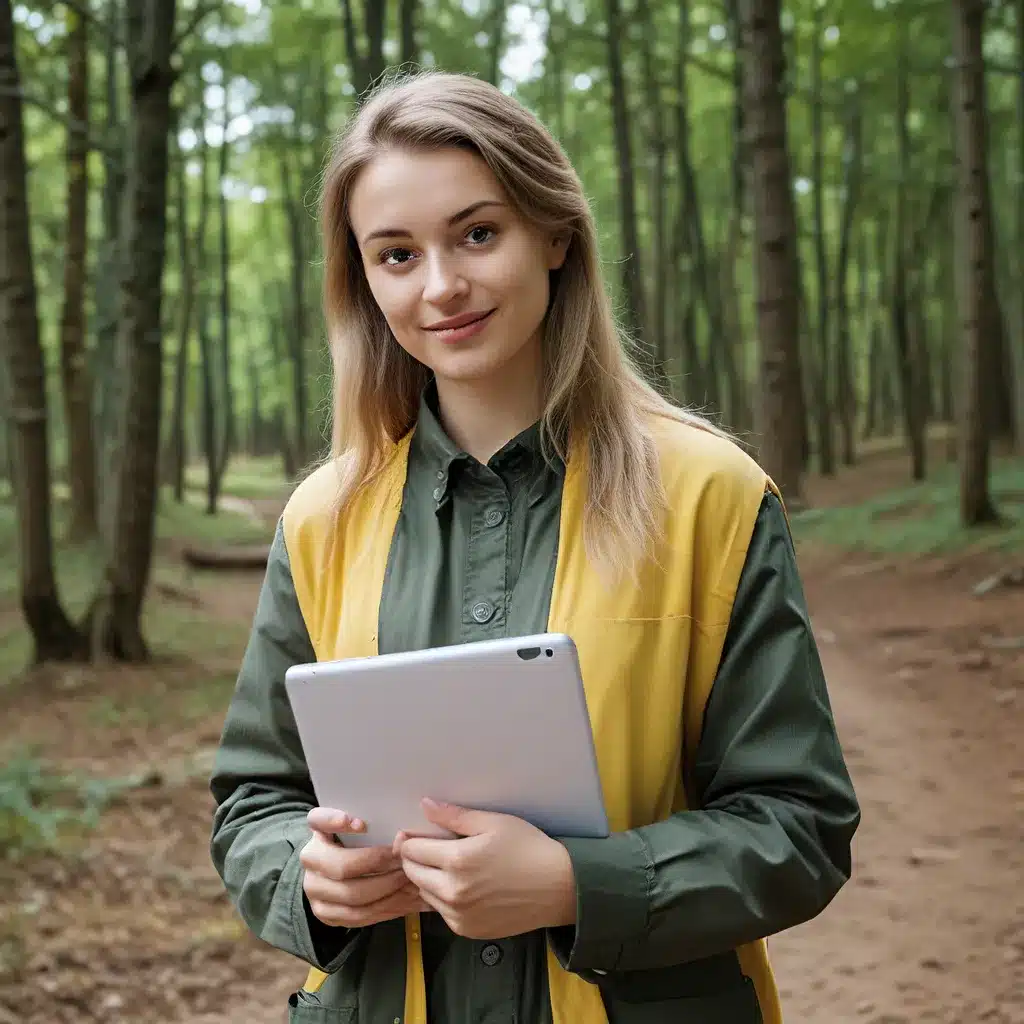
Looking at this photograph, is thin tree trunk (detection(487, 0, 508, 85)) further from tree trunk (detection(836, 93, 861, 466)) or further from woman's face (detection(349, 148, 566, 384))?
woman's face (detection(349, 148, 566, 384))

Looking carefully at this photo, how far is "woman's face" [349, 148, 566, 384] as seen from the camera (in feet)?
5.99

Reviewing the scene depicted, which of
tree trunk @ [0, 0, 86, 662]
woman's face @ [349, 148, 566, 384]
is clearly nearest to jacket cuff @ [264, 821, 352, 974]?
woman's face @ [349, 148, 566, 384]

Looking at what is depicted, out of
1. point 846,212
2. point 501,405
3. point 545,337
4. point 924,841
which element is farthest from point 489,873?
point 846,212

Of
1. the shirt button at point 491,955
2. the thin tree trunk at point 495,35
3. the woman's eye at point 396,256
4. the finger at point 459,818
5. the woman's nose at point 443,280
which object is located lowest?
the shirt button at point 491,955

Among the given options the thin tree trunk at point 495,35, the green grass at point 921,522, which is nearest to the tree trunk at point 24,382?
the green grass at point 921,522

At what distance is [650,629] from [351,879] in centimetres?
53

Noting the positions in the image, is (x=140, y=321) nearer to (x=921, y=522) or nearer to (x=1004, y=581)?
(x=1004, y=581)

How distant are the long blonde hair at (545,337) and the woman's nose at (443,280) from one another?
136 mm

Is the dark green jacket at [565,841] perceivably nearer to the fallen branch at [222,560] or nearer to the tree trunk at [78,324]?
the tree trunk at [78,324]

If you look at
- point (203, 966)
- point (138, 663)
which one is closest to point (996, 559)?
point (138, 663)

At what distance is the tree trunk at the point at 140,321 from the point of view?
367 inches

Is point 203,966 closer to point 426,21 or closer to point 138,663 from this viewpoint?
point 138,663

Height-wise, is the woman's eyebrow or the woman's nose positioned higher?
the woman's eyebrow

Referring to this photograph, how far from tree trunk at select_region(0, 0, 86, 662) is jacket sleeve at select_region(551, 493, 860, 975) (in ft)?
28.2
